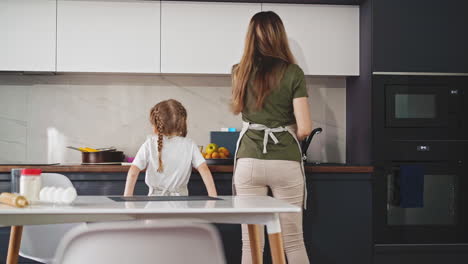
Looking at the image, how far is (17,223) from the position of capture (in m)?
1.88

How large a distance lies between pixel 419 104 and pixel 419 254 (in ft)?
2.96

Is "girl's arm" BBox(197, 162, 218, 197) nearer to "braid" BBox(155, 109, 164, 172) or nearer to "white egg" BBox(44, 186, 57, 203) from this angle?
"braid" BBox(155, 109, 164, 172)

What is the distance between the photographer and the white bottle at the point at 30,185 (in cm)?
201

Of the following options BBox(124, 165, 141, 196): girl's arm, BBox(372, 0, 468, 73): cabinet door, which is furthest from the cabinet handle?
BBox(124, 165, 141, 196): girl's arm

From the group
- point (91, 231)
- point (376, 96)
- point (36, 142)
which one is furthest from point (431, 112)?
point (91, 231)

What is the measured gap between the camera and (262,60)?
2963 millimetres

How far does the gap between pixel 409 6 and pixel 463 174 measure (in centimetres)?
107

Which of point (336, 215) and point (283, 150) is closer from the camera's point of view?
point (283, 150)

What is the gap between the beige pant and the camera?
2902 mm

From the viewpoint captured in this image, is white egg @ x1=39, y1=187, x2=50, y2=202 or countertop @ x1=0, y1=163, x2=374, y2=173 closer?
white egg @ x1=39, y1=187, x2=50, y2=202

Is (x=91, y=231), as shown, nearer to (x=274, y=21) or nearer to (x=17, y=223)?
(x=17, y=223)

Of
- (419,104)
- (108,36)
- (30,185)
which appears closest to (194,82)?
(108,36)

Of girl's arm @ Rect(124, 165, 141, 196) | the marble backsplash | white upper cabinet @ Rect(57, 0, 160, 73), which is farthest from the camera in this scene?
the marble backsplash

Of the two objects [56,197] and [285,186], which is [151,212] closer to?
[56,197]
